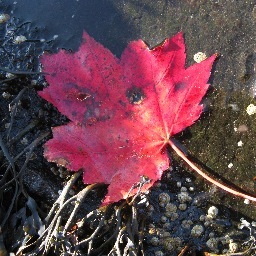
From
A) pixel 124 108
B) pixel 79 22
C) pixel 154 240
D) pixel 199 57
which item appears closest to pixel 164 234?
pixel 154 240

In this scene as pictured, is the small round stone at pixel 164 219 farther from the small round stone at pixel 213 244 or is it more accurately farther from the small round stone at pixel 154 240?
the small round stone at pixel 213 244

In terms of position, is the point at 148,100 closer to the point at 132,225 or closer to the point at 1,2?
the point at 132,225

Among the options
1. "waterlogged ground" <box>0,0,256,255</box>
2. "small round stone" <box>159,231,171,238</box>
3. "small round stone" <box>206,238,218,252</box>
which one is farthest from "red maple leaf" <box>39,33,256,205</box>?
"small round stone" <box>206,238,218,252</box>

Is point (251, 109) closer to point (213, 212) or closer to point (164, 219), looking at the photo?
point (213, 212)

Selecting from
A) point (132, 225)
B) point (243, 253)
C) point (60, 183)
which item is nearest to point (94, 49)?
point (60, 183)

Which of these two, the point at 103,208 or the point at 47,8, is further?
the point at 47,8

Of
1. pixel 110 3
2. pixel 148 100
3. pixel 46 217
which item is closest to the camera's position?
pixel 148 100

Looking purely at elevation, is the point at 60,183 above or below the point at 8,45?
below

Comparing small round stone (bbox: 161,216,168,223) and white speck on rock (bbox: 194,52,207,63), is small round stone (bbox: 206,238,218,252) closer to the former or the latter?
small round stone (bbox: 161,216,168,223)
